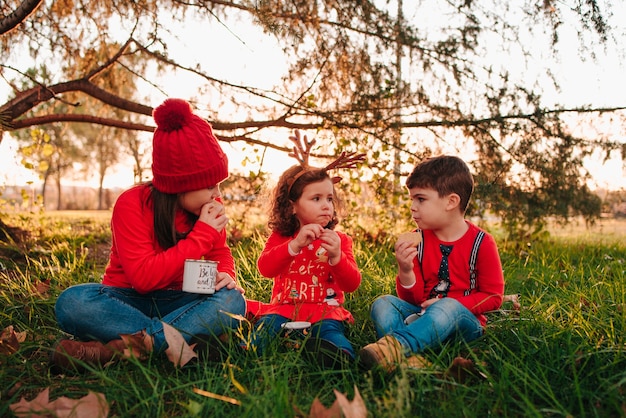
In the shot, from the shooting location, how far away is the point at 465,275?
2385mm

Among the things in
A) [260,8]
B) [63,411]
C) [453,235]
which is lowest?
[63,411]

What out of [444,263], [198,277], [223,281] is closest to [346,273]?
[444,263]

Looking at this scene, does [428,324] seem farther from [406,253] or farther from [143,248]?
[143,248]

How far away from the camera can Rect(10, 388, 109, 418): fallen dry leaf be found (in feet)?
5.09

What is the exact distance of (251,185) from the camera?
4.75 meters

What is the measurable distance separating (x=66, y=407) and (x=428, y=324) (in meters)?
1.33

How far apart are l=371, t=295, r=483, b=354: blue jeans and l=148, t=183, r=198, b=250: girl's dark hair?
0.99 m

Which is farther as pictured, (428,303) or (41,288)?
(41,288)

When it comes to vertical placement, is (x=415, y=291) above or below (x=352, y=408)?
above

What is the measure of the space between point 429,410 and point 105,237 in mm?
5018

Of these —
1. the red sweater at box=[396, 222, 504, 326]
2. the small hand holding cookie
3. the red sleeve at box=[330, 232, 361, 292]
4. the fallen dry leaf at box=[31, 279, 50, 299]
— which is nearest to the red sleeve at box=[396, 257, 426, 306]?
the red sweater at box=[396, 222, 504, 326]

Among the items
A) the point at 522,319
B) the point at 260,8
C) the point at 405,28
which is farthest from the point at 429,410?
the point at 405,28

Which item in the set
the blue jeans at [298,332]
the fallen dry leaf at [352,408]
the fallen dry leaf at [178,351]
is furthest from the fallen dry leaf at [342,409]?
the fallen dry leaf at [178,351]

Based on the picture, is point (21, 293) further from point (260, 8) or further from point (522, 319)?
point (522, 319)
